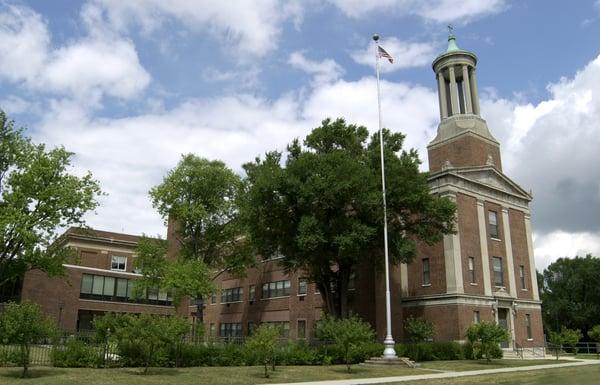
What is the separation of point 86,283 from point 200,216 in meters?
25.5

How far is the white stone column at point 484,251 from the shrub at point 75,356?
3018 cm

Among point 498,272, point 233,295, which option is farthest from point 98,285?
point 498,272

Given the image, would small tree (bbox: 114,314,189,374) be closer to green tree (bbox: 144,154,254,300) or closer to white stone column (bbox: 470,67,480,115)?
green tree (bbox: 144,154,254,300)

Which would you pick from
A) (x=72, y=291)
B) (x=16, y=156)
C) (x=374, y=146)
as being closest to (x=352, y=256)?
(x=374, y=146)

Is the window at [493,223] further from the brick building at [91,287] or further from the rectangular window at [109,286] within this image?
the rectangular window at [109,286]

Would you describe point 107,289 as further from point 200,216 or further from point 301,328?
point 301,328

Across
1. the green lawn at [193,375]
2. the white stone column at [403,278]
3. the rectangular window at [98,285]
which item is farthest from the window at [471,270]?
the rectangular window at [98,285]

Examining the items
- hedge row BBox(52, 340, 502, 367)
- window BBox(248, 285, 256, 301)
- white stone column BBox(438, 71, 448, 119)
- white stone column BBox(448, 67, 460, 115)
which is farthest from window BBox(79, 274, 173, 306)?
white stone column BBox(448, 67, 460, 115)

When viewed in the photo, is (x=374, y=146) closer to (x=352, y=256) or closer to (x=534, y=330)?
(x=352, y=256)

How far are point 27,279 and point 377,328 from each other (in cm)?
4234

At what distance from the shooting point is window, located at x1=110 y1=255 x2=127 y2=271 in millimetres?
73000

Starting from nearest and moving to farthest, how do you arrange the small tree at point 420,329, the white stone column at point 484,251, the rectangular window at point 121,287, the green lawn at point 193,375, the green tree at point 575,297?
the green lawn at point 193,375, the small tree at point 420,329, the white stone column at point 484,251, the rectangular window at point 121,287, the green tree at point 575,297

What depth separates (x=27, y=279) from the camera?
6184 centimetres

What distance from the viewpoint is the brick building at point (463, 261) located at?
4141 cm
